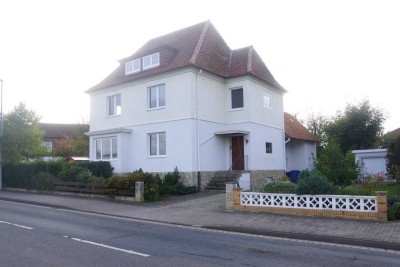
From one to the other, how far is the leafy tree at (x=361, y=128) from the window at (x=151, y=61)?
18.2 metres

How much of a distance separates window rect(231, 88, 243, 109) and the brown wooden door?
2.04m

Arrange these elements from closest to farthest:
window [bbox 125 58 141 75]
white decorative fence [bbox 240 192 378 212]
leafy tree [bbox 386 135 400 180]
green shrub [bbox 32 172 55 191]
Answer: white decorative fence [bbox 240 192 378 212]
leafy tree [bbox 386 135 400 180]
green shrub [bbox 32 172 55 191]
window [bbox 125 58 141 75]

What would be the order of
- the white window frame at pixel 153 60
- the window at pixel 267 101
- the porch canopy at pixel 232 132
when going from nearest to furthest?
the porch canopy at pixel 232 132
the white window frame at pixel 153 60
the window at pixel 267 101

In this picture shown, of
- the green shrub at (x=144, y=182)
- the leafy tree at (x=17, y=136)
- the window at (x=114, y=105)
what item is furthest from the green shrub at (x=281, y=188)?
the leafy tree at (x=17, y=136)

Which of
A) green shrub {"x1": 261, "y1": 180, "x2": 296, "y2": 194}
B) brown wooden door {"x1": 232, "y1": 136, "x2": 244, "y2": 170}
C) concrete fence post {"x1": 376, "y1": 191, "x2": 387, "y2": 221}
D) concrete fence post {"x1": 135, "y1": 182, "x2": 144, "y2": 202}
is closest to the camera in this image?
concrete fence post {"x1": 376, "y1": 191, "x2": 387, "y2": 221}

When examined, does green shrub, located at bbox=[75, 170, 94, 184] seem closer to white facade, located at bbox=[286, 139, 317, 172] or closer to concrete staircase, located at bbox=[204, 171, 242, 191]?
concrete staircase, located at bbox=[204, 171, 242, 191]

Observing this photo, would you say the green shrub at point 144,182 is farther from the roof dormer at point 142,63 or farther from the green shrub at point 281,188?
the roof dormer at point 142,63

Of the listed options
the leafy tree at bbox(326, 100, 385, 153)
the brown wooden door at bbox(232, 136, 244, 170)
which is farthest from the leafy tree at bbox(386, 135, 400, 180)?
A: the leafy tree at bbox(326, 100, 385, 153)

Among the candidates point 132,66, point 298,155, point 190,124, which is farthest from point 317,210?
point 298,155

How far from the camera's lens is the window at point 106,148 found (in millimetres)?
25281

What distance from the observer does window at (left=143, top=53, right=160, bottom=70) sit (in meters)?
24.8

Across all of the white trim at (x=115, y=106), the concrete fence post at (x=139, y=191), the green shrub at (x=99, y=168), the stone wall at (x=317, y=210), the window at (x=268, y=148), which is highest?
the white trim at (x=115, y=106)

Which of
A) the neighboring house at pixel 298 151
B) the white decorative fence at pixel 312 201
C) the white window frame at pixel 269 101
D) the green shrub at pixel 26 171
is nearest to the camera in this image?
the white decorative fence at pixel 312 201

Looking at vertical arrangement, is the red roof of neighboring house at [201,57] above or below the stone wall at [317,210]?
above
